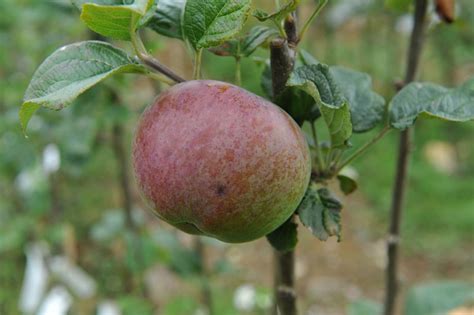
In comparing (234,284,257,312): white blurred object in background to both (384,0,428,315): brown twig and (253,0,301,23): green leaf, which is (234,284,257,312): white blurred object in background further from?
(253,0,301,23): green leaf

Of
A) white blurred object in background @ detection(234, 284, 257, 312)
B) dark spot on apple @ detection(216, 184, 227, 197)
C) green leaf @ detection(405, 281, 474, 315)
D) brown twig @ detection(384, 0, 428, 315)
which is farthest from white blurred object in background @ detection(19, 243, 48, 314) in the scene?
dark spot on apple @ detection(216, 184, 227, 197)

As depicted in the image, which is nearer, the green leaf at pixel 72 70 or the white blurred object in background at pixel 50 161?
the green leaf at pixel 72 70

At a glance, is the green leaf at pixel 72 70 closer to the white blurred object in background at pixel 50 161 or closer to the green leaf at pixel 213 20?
the green leaf at pixel 213 20

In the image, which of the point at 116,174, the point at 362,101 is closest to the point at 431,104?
the point at 362,101

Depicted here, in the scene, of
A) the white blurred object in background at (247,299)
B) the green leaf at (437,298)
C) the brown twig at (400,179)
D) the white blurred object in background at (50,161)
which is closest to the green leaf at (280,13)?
the brown twig at (400,179)

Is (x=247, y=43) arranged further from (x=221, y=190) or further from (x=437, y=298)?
(x=437, y=298)
